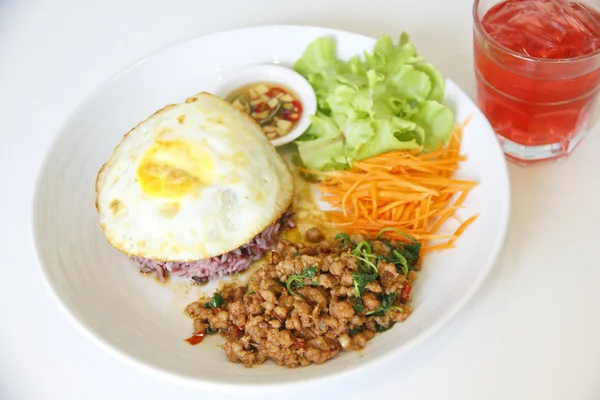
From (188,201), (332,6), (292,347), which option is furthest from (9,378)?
(332,6)

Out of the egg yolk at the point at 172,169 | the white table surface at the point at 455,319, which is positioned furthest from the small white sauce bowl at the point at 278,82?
the egg yolk at the point at 172,169

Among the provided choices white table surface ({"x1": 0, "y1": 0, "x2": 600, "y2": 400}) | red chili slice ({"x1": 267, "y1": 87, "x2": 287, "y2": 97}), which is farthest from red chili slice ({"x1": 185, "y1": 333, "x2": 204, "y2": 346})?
red chili slice ({"x1": 267, "y1": 87, "x2": 287, "y2": 97})

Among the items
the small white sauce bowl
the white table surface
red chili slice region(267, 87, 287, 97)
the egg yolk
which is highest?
the egg yolk

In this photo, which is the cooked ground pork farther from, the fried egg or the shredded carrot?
the shredded carrot

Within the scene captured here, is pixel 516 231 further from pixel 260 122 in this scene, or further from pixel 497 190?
pixel 260 122

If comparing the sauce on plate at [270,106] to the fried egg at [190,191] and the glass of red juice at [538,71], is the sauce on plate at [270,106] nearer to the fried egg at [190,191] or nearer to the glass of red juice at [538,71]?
the fried egg at [190,191]

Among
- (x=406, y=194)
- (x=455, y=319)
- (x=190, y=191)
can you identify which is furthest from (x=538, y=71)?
(x=190, y=191)

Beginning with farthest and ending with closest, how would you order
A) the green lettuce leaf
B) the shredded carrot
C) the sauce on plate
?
1. the sauce on plate
2. the green lettuce leaf
3. the shredded carrot
